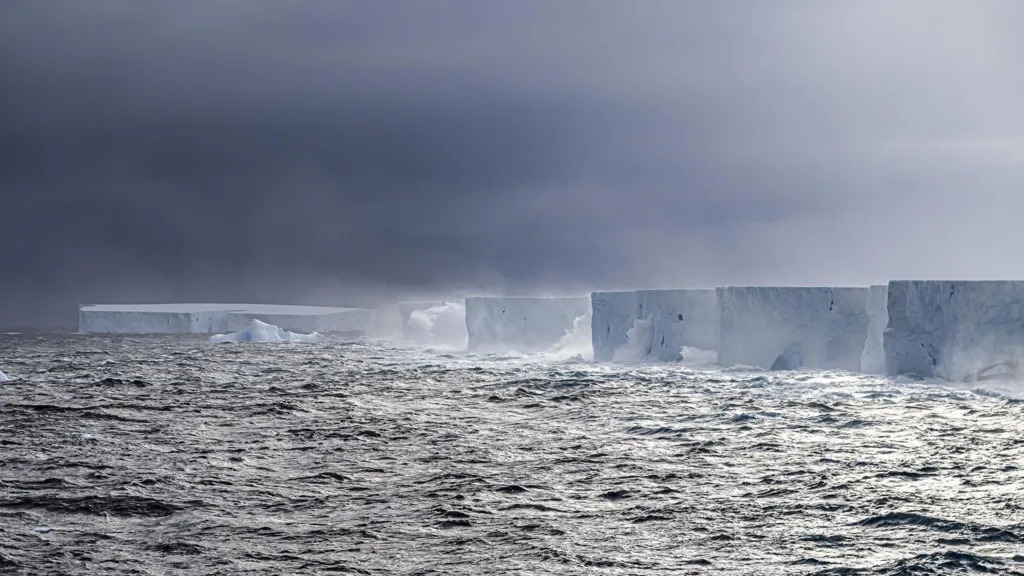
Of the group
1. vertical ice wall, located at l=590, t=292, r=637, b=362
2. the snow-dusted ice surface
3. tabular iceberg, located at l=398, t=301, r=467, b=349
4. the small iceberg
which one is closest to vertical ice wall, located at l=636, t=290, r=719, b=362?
vertical ice wall, located at l=590, t=292, r=637, b=362

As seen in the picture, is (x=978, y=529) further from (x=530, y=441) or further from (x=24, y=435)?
(x=24, y=435)

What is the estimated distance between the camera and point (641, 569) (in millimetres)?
6441

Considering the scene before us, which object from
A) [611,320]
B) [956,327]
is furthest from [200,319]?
[956,327]

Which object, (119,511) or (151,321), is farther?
(151,321)

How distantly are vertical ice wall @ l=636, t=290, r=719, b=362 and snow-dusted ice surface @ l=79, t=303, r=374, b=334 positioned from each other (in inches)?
1595

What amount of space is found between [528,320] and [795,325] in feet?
46.4

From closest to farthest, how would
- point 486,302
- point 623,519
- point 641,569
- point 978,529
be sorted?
point 641,569
point 978,529
point 623,519
point 486,302

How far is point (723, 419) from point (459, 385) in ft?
27.4

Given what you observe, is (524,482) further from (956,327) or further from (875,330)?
(875,330)

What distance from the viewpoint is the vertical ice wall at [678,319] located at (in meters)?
25.2

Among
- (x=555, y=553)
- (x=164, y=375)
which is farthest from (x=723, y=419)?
(x=164, y=375)

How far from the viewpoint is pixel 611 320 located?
28375mm

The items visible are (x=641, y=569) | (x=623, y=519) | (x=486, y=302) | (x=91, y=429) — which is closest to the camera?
(x=641, y=569)

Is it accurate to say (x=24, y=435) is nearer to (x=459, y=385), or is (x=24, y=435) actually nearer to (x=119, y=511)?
(x=119, y=511)
